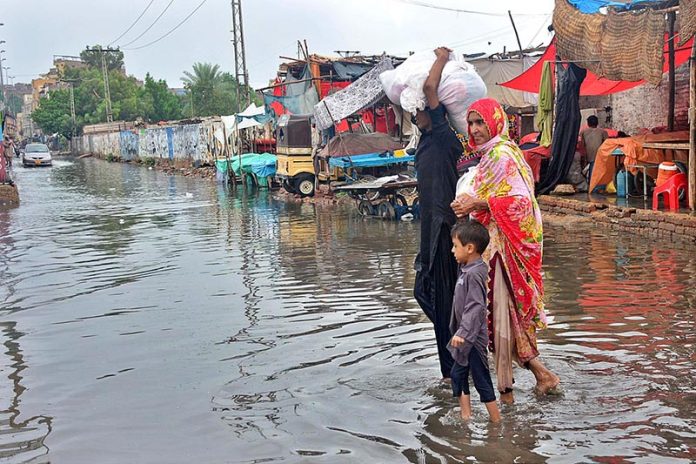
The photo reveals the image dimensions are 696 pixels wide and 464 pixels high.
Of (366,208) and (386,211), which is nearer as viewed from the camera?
(386,211)

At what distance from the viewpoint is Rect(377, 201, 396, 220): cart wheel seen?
15.0m

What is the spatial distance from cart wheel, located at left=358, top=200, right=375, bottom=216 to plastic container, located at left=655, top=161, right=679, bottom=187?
5352 mm

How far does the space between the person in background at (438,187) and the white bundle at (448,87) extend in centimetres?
4

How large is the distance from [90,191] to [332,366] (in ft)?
77.3

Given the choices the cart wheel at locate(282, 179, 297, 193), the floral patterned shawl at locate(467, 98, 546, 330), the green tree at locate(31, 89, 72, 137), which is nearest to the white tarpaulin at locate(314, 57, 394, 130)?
the cart wheel at locate(282, 179, 297, 193)

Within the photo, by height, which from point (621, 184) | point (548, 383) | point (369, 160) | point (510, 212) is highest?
point (510, 212)

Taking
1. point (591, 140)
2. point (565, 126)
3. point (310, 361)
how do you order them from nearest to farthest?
point (310, 361), point (565, 126), point (591, 140)

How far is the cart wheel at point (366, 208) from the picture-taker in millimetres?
15742

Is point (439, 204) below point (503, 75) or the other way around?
below

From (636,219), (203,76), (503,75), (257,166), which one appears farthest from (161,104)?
(636,219)

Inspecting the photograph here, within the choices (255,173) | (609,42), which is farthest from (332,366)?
(255,173)

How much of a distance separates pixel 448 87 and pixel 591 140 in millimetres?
11238

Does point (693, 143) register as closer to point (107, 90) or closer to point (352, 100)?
point (352, 100)

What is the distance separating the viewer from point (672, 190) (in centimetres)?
1161
